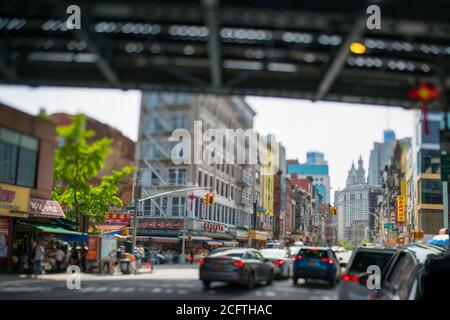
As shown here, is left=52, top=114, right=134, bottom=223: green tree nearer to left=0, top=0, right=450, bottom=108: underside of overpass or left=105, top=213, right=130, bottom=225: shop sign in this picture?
left=0, top=0, right=450, bottom=108: underside of overpass

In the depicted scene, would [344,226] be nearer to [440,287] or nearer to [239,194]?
[239,194]

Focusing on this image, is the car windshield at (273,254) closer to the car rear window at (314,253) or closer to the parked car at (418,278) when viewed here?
the car rear window at (314,253)

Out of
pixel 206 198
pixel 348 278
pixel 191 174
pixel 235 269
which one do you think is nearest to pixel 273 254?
pixel 206 198

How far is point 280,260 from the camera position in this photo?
1739 cm

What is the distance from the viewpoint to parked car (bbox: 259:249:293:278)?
16750 millimetres

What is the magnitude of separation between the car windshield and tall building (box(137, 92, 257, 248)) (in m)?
0.91

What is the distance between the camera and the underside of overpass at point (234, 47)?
23.4 feet

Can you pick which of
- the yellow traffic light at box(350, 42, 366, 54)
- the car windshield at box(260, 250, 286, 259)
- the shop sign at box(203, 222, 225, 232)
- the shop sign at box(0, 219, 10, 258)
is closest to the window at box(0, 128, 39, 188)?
the yellow traffic light at box(350, 42, 366, 54)

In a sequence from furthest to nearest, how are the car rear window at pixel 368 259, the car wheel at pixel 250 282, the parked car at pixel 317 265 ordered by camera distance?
the parked car at pixel 317 265, the car wheel at pixel 250 282, the car rear window at pixel 368 259

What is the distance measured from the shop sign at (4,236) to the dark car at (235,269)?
9.83 metres

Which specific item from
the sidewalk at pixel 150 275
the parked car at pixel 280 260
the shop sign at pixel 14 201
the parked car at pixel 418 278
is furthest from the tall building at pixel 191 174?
the parked car at pixel 418 278

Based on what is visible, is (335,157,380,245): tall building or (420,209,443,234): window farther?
(420,209,443,234): window

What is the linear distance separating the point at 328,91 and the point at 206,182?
7231 mm

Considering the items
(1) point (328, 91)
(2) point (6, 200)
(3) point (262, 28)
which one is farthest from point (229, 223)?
(3) point (262, 28)
